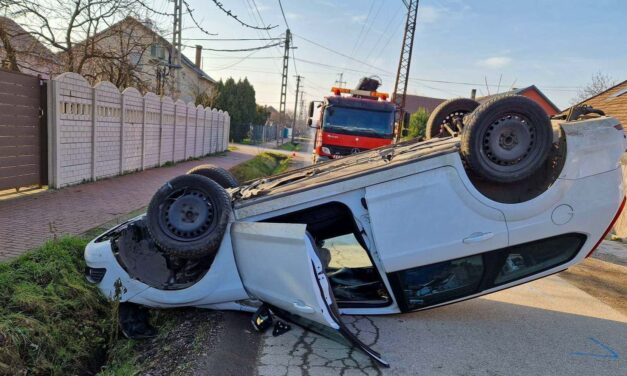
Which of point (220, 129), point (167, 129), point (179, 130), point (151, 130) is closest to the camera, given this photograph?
point (151, 130)

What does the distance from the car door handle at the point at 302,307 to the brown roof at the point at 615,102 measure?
13621 mm

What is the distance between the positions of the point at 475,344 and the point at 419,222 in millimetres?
1282

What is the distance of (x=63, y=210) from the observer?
7.64 meters

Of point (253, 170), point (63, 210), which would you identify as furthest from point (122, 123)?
point (253, 170)


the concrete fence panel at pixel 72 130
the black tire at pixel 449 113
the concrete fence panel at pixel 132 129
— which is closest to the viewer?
the black tire at pixel 449 113

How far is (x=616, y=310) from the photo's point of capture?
5.24m

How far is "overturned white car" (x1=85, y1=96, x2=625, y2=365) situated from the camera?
12.1 feet

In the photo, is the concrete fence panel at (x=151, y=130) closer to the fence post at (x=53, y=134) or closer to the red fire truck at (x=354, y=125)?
the fence post at (x=53, y=134)

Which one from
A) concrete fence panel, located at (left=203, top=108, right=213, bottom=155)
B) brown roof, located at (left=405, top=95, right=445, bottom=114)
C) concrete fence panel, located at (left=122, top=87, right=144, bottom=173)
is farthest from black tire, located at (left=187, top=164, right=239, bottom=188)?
brown roof, located at (left=405, top=95, right=445, bottom=114)

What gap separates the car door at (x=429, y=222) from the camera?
146 inches

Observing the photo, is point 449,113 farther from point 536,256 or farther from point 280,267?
point 280,267

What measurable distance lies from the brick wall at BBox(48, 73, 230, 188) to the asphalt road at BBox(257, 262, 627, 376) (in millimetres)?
7745

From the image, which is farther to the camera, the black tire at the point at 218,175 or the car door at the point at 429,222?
the black tire at the point at 218,175

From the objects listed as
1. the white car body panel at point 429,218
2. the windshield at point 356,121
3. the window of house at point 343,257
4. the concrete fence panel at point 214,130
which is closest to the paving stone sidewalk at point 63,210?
the window of house at point 343,257
